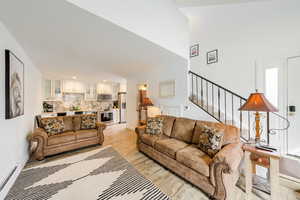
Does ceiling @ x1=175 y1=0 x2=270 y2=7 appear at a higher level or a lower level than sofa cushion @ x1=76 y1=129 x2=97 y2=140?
higher

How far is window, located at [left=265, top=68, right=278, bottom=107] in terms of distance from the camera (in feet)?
8.79

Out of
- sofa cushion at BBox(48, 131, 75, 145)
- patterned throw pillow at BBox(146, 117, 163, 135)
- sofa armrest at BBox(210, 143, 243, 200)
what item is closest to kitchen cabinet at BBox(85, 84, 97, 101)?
sofa cushion at BBox(48, 131, 75, 145)

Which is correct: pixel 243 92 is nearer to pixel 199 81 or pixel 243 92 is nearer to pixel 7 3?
pixel 199 81

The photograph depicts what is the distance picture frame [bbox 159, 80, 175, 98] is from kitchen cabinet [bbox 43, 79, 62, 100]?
4.68 m

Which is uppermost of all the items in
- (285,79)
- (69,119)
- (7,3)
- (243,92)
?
(7,3)

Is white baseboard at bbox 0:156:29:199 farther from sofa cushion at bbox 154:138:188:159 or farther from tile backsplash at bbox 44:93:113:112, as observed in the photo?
tile backsplash at bbox 44:93:113:112

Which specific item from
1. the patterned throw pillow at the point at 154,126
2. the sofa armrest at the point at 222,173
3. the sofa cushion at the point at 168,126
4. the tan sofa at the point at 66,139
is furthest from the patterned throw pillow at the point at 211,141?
the tan sofa at the point at 66,139

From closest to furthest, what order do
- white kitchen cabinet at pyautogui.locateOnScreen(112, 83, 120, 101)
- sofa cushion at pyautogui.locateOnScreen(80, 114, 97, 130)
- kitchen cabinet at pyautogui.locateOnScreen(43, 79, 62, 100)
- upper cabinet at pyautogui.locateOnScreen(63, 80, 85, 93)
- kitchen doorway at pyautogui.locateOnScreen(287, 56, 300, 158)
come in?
kitchen doorway at pyautogui.locateOnScreen(287, 56, 300, 158), sofa cushion at pyautogui.locateOnScreen(80, 114, 97, 130), kitchen cabinet at pyautogui.locateOnScreen(43, 79, 62, 100), upper cabinet at pyautogui.locateOnScreen(63, 80, 85, 93), white kitchen cabinet at pyautogui.locateOnScreen(112, 83, 120, 101)

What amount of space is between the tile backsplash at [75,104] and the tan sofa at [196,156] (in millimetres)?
4401

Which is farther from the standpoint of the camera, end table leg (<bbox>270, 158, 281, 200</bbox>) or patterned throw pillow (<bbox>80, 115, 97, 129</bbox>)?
patterned throw pillow (<bbox>80, 115, 97, 129</bbox>)

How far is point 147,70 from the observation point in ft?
14.4

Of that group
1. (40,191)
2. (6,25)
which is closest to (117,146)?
(40,191)

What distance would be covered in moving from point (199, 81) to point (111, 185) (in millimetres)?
3659

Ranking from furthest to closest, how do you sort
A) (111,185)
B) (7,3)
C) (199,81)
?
(199,81), (111,185), (7,3)
